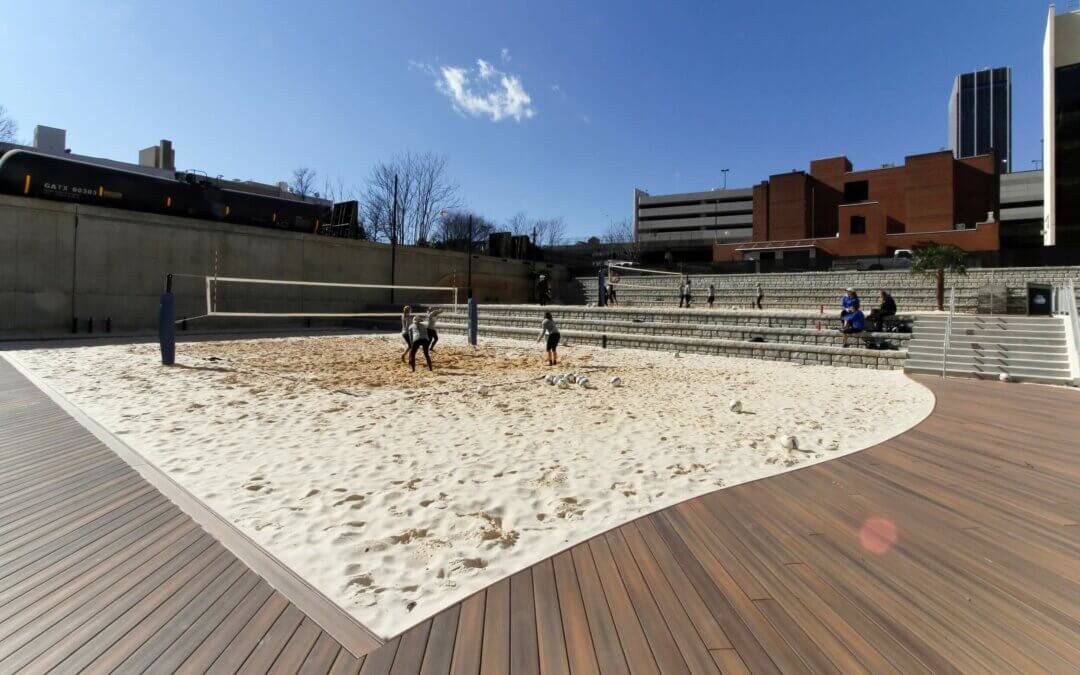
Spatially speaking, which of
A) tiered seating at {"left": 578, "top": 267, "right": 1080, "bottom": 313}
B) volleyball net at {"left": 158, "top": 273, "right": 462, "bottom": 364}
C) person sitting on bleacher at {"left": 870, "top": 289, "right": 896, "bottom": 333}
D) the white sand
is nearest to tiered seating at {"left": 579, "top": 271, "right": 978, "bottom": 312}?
tiered seating at {"left": 578, "top": 267, "right": 1080, "bottom": 313}

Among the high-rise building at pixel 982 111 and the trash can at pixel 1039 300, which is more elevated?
the high-rise building at pixel 982 111

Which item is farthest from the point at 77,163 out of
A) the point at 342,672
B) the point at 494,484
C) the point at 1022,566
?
the point at 1022,566

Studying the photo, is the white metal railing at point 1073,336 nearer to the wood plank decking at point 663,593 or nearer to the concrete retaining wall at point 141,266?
the wood plank decking at point 663,593

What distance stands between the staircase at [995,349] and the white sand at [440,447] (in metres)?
1.49

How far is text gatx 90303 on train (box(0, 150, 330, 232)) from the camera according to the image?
54.5ft

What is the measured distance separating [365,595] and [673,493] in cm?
244

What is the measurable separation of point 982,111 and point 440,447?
271003 mm

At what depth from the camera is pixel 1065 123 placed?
3094cm

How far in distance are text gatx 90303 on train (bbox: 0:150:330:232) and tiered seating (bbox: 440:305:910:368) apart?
38.3 feet

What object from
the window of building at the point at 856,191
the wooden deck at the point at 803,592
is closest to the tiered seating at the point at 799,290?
Answer: the wooden deck at the point at 803,592

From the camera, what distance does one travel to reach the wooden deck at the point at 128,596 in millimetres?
1992

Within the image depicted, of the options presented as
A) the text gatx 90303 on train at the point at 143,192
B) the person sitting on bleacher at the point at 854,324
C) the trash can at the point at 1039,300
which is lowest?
the person sitting on bleacher at the point at 854,324

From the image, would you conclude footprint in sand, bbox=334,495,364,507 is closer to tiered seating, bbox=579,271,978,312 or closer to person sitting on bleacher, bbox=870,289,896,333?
person sitting on bleacher, bbox=870,289,896,333

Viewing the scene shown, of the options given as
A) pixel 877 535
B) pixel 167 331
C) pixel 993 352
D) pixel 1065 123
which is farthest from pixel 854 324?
pixel 1065 123
